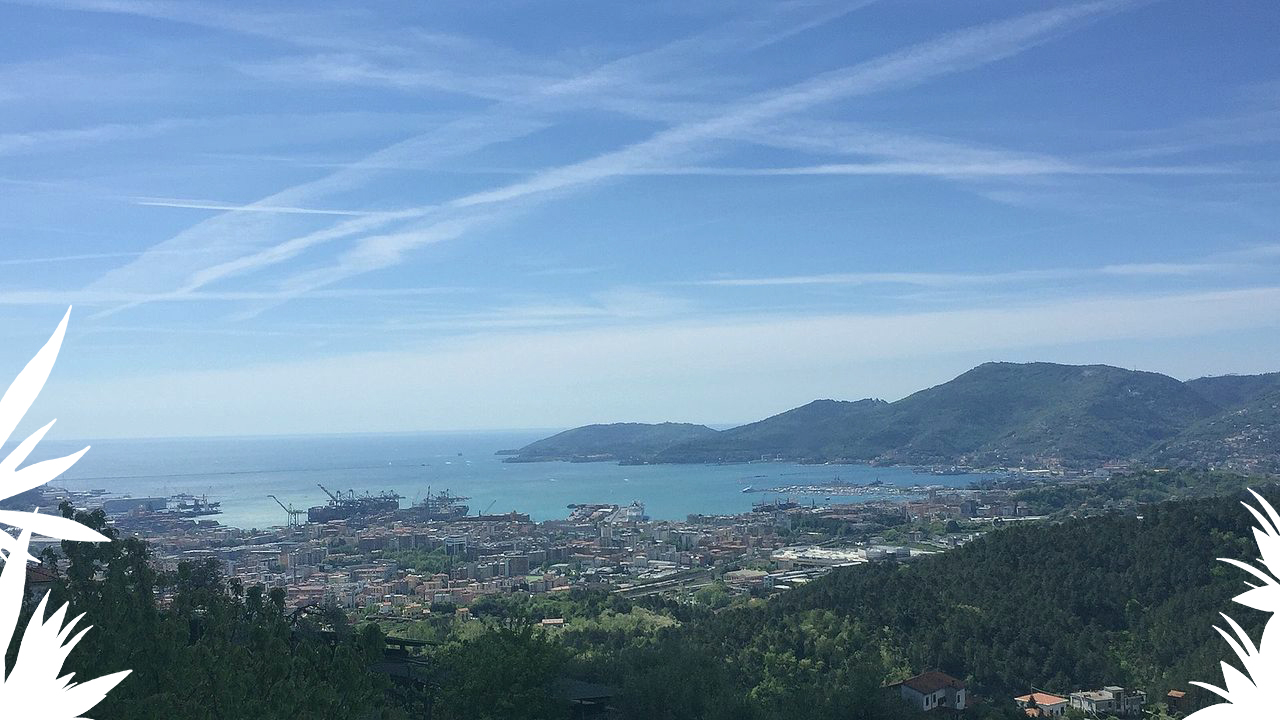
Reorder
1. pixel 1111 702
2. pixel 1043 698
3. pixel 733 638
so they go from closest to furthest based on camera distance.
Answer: pixel 1111 702 < pixel 1043 698 < pixel 733 638

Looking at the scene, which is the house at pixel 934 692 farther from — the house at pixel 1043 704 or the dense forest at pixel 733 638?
the house at pixel 1043 704

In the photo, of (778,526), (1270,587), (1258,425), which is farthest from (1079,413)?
(1270,587)

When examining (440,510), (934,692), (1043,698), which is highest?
(440,510)

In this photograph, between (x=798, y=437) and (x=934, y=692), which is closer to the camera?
(x=934, y=692)
